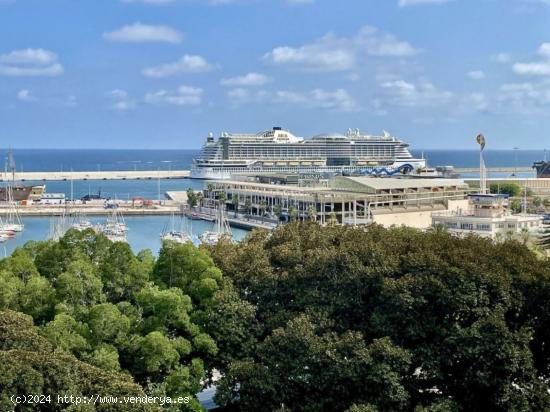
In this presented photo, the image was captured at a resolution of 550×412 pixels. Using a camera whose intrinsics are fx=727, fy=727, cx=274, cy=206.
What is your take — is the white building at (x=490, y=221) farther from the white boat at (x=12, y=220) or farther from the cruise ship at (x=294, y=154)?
the cruise ship at (x=294, y=154)

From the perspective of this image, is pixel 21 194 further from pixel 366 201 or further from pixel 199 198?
pixel 366 201

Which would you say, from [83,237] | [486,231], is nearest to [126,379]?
[83,237]

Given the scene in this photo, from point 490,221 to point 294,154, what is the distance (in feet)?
177

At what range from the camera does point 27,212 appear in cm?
5328

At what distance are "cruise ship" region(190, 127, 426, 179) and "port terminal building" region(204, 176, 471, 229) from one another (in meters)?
32.3

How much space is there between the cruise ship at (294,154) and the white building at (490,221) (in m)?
46.7

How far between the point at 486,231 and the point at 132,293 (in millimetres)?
22875

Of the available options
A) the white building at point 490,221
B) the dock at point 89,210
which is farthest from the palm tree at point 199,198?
the white building at point 490,221

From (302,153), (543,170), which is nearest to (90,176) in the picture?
(302,153)

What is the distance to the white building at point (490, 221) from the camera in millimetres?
31953

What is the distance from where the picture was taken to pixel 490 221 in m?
32.0

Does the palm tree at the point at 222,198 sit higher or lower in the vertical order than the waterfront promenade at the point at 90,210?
higher

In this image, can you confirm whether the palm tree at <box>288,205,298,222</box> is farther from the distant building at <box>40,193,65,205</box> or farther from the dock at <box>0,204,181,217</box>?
the distant building at <box>40,193,65,205</box>

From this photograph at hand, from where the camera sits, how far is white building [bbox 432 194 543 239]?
32.0 metres
